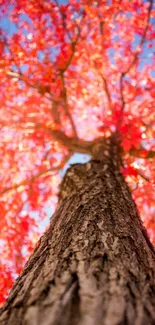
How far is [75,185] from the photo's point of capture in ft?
14.1

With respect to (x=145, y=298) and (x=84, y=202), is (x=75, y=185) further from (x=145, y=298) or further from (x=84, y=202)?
(x=145, y=298)

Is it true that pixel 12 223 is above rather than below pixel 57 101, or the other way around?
below

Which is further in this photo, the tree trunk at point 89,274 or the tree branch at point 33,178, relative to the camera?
the tree branch at point 33,178

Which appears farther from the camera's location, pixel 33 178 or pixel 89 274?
pixel 33 178

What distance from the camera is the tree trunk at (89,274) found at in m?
1.38

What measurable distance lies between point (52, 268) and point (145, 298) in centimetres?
67

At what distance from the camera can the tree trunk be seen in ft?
4.54

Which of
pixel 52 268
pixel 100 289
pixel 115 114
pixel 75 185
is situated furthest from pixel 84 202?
pixel 115 114

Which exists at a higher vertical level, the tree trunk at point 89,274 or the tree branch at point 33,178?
the tree branch at point 33,178

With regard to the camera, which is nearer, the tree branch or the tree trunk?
the tree trunk

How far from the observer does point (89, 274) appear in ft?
5.76

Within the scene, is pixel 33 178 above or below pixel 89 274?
above

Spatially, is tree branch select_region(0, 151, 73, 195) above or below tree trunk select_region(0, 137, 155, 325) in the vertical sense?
above

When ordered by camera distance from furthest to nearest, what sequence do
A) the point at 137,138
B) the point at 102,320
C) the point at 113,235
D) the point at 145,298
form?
the point at 137,138 → the point at 113,235 → the point at 145,298 → the point at 102,320
